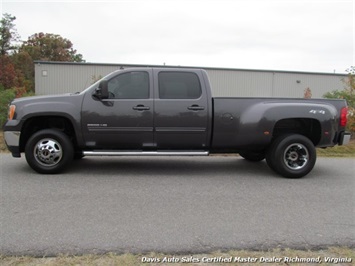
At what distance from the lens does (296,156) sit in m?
6.94

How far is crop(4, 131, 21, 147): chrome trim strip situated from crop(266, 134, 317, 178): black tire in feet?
15.5

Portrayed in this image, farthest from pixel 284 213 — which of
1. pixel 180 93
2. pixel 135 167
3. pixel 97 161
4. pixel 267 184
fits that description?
pixel 97 161

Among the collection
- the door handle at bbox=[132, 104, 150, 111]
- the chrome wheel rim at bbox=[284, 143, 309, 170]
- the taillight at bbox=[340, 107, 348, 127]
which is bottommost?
the chrome wheel rim at bbox=[284, 143, 309, 170]

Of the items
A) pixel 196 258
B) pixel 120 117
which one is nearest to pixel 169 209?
pixel 196 258

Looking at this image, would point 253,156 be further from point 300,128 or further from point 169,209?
point 169,209

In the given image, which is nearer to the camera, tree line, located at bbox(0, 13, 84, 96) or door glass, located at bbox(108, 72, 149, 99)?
door glass, located at bbox(108, 72, 149, 99)

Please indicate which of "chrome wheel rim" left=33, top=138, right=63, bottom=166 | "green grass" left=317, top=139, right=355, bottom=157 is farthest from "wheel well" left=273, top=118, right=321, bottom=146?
"chrome wheel rim" left=33, top=138, right=63, bottom=166

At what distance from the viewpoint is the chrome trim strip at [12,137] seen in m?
6.62

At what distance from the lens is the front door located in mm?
6625

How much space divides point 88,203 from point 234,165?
154 inches

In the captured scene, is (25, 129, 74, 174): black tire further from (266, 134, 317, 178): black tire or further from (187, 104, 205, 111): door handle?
(266, 134, 317, 178): black tire

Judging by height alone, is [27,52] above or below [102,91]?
above

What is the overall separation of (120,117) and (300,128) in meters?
3.60

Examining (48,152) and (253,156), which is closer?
(48,152)
